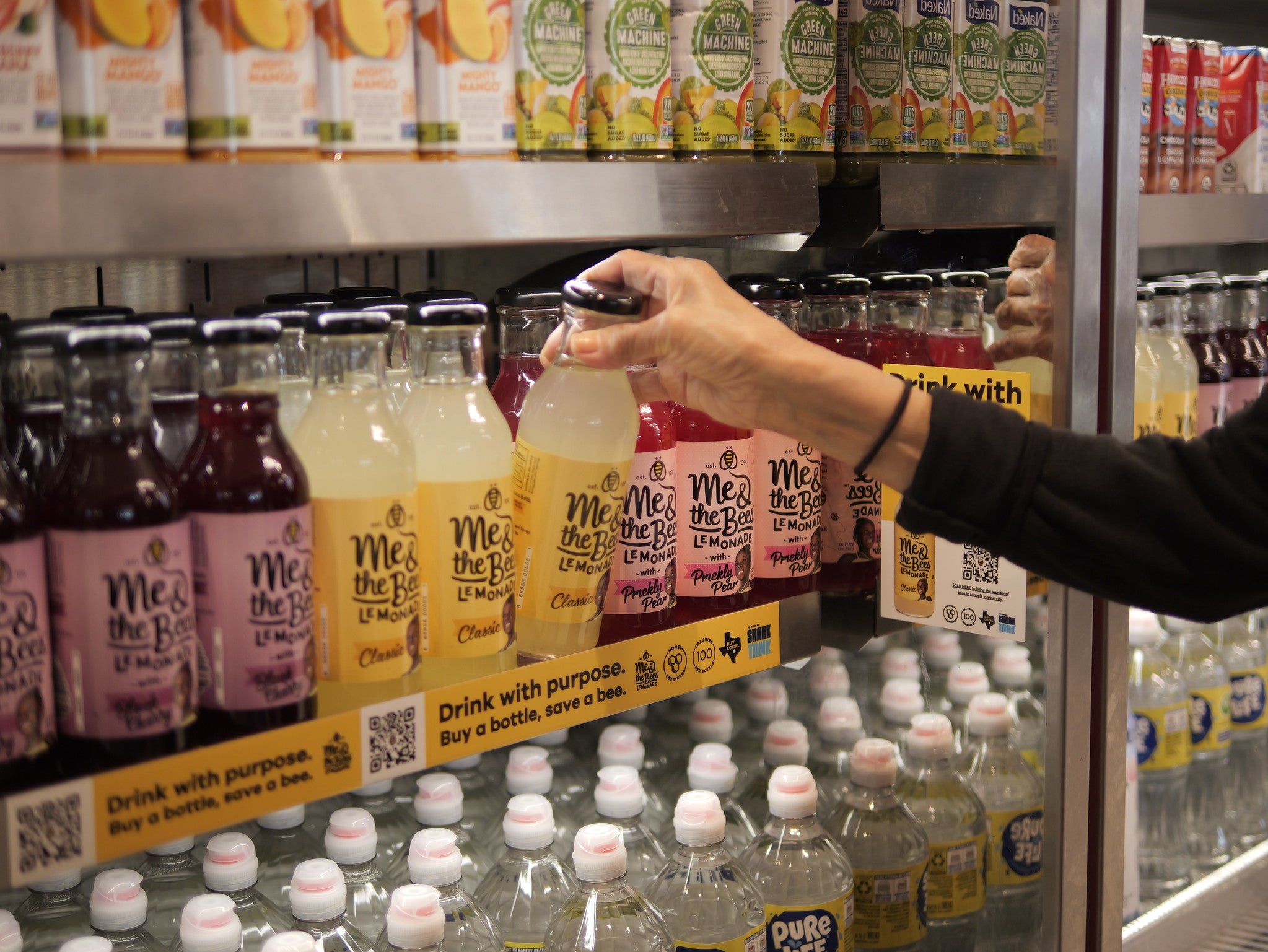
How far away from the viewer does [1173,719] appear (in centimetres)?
204

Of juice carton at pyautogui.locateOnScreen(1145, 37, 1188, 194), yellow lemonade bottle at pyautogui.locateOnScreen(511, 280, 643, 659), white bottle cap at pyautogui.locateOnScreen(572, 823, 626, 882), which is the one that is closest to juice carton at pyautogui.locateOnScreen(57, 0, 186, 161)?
yellow lemonade bottle at pyautogui.locateOnScreen(511, 280, 643, 659)

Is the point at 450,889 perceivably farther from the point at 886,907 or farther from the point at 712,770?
the point at 886,907

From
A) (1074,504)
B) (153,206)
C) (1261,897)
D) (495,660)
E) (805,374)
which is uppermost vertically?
(153,206)

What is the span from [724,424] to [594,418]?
0.22 metres

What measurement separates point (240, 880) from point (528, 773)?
0.35m

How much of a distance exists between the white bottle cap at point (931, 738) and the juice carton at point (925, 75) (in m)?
0.74

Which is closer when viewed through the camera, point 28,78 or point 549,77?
point 28,78

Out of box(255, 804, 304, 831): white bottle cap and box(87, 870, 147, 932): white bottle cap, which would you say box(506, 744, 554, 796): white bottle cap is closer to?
box(255, 804, 304, 831): white bottle cap

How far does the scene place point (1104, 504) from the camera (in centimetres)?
116

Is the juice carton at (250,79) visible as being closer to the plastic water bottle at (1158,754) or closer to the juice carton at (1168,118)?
the juice carton at (1168,118)

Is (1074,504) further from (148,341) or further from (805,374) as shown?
(148,341)

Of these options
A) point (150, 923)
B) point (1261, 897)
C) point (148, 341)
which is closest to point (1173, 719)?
point (1261, 897)

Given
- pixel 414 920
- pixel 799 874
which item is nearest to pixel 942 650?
pixel 799 874

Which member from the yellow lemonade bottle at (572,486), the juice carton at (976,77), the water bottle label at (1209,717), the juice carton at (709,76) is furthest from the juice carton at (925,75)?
the water bottle label at (1209,717)
